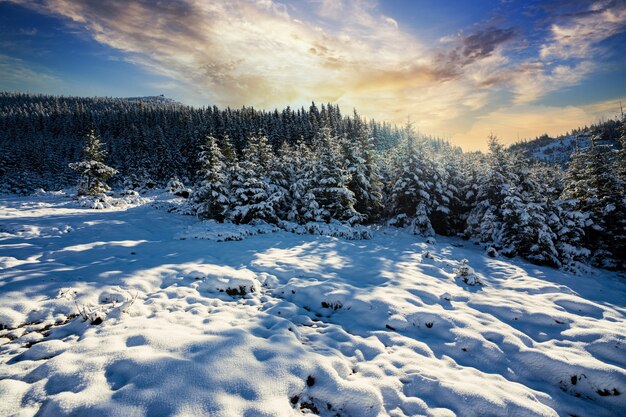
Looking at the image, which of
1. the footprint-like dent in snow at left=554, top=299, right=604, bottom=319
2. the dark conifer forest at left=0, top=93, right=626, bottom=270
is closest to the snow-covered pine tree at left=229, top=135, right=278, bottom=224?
the dark conifer forest at left=0, top=93, right=626, bottom=270

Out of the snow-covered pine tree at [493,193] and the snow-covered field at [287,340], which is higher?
the snow-covered pine tree at [493,193]

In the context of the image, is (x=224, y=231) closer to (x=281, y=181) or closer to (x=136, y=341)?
(x=281, y=181)

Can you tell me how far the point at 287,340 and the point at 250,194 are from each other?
15.3 meters

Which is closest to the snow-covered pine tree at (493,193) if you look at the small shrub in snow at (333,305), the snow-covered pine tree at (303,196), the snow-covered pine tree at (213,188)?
the snow-covered pine tree at (303,196)

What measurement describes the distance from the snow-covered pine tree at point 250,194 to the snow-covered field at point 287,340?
8512mm

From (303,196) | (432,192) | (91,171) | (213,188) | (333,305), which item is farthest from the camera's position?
(91,171)

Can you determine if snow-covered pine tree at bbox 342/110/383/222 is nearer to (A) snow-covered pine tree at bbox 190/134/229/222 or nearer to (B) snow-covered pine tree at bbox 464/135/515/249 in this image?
(B) snow-covered pine tree at bbox 464/135/515/249

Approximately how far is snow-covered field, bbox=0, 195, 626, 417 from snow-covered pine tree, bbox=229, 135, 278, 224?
8512 millimetres

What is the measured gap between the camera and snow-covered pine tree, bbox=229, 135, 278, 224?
61.1ft

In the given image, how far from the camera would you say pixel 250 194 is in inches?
760

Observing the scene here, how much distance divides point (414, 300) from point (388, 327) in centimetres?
175

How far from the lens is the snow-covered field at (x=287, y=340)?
3486 millimetres

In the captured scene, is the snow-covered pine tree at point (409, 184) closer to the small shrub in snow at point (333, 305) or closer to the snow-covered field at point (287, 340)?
the snow-covered field at point (287, 340)

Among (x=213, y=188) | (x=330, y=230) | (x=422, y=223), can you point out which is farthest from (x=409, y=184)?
(x=213, y=188)
